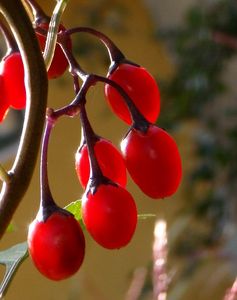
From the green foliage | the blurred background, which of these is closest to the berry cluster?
the blurred background

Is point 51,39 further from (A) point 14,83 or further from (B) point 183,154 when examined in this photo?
(B) point 183,154

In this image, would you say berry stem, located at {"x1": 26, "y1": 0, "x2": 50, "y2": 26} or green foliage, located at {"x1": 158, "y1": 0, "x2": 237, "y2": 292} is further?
green foliage, located at {"x1": 158, "y1": 0, "x2": 237, "y2": 292}

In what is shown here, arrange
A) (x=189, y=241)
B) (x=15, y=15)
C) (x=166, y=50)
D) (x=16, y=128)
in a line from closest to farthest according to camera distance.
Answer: (x=15, y=15) < (x=16, y=128) < (x=189, y=241) < (x=166, y=50)

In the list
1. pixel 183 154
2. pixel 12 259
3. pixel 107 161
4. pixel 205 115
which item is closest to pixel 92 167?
pixel 107 161

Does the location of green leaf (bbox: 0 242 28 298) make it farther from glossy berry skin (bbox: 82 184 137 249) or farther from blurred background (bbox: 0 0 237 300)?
blurred background (bbox: 0 0 237 300)

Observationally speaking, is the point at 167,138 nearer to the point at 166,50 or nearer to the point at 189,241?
the point at 189,241

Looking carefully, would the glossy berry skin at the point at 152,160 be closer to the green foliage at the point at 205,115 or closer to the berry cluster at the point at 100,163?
the berry cluster at the point at 100,163

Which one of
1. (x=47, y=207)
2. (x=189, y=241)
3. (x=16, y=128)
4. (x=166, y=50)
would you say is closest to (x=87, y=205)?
(x=47, y=207)
